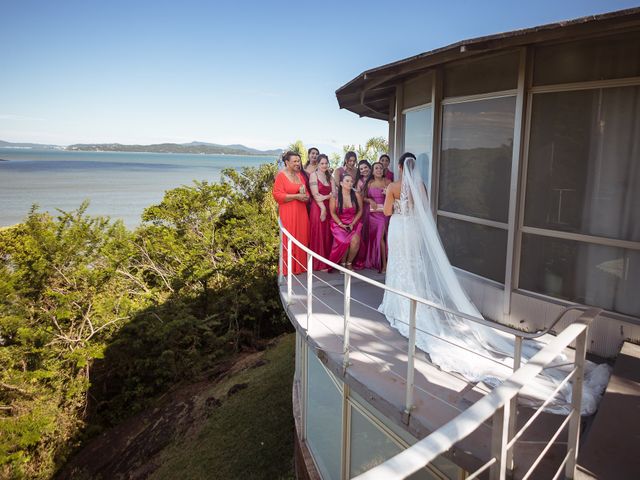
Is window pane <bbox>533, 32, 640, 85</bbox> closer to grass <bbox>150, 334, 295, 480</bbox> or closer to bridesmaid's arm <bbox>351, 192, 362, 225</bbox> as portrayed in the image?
bridesmaid's arm <bbox>351, 192, 362, 225</bbox>

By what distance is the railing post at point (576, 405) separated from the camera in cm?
233

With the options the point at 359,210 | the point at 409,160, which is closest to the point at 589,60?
the point at 409,160

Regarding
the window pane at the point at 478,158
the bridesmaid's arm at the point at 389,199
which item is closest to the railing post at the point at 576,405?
the window pane at the point at 478,158

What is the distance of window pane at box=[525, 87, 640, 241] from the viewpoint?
444 centimetres

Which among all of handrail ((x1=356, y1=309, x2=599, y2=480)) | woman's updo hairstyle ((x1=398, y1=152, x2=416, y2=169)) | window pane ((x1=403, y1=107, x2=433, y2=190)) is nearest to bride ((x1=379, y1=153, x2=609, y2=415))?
woman's updo hairstyle ((x1=398, y1=152, x2=416, y2=169))

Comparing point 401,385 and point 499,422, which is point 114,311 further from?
point 499,422

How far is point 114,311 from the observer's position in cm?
1666

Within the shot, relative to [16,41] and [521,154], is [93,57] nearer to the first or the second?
[16,41]

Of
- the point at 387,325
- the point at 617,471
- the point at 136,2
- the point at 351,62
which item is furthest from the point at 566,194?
the point at 136,2

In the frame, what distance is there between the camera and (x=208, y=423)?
41.4 feet

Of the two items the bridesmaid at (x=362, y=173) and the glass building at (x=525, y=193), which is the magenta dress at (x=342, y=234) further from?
the glass building at (x=525, y=193)

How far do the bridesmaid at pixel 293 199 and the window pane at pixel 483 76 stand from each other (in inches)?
105

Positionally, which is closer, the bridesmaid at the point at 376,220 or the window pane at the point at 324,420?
the window pane at the point at 324,420

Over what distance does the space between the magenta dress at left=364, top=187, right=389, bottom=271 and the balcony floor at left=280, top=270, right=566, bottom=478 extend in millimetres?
2030
